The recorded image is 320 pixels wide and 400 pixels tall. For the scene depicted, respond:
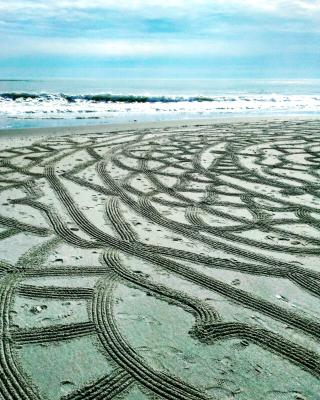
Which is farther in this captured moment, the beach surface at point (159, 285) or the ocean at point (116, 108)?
the ocean at point (116, 108)

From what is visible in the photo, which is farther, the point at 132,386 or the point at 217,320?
the point at 217,320

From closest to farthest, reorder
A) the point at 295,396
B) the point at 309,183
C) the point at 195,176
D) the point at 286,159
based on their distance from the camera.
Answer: the point at 295,396 < the point at 309,183 < the point at 195,176 < the point at 286,159

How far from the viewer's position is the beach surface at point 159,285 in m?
2.70

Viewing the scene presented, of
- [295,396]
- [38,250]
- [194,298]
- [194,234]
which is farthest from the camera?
[194,234]

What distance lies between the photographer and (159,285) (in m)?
3.83

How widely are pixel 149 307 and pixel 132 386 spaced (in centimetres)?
91

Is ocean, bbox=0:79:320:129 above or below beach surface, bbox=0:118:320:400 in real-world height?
above

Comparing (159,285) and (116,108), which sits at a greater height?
(116,108)

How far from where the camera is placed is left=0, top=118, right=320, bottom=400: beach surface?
8.84 feet

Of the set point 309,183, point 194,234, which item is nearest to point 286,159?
point 309,183

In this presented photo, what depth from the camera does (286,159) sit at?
31.4 ft

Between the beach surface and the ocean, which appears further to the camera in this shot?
the ocean

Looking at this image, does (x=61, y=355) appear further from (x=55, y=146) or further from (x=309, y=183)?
(x=55, y=146)

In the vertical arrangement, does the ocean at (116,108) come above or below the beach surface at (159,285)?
above
